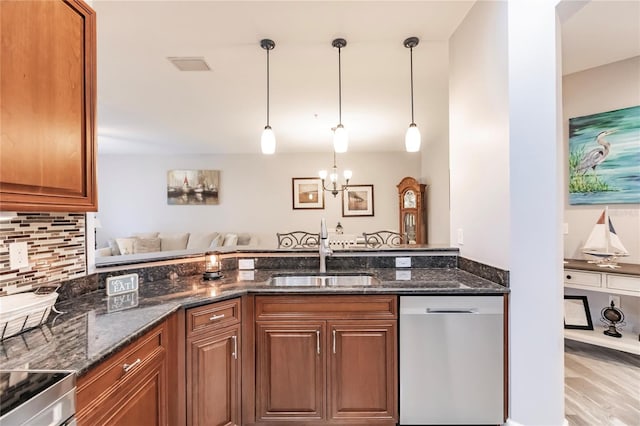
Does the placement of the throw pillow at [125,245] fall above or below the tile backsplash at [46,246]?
below

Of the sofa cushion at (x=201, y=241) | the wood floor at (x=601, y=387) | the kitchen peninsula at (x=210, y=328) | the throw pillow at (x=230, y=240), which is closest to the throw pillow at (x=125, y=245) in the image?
the sofa cushion at (x=201, y=241)

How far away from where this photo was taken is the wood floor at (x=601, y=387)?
1.89 metres

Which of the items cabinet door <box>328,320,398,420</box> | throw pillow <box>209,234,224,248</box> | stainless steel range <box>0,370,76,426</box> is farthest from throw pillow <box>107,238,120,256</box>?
stainless steel range <box>0,370,76,426</box>

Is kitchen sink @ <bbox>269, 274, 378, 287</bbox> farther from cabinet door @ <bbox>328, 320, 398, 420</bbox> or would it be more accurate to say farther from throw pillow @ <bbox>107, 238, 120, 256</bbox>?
throw pillow @ <bbox>107, 238, 120, 256</bbox>

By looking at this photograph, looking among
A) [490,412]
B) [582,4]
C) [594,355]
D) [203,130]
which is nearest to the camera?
[582,4]

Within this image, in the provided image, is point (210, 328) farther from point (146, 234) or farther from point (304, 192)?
point (146, 234)

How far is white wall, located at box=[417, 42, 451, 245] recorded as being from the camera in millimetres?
3577

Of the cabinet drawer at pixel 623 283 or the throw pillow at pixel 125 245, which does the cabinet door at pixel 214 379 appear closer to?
the cabinet drawer at pixel 623 283

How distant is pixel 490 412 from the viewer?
1685 millimetres

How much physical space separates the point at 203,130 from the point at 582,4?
457cm

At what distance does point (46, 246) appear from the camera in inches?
56.1

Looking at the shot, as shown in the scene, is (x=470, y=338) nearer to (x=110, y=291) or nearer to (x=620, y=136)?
(x=110, y=291)

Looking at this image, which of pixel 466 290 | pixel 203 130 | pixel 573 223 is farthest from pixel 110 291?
pixel 573 223

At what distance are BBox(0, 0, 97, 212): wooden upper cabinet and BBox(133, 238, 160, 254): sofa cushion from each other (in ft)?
16.5
